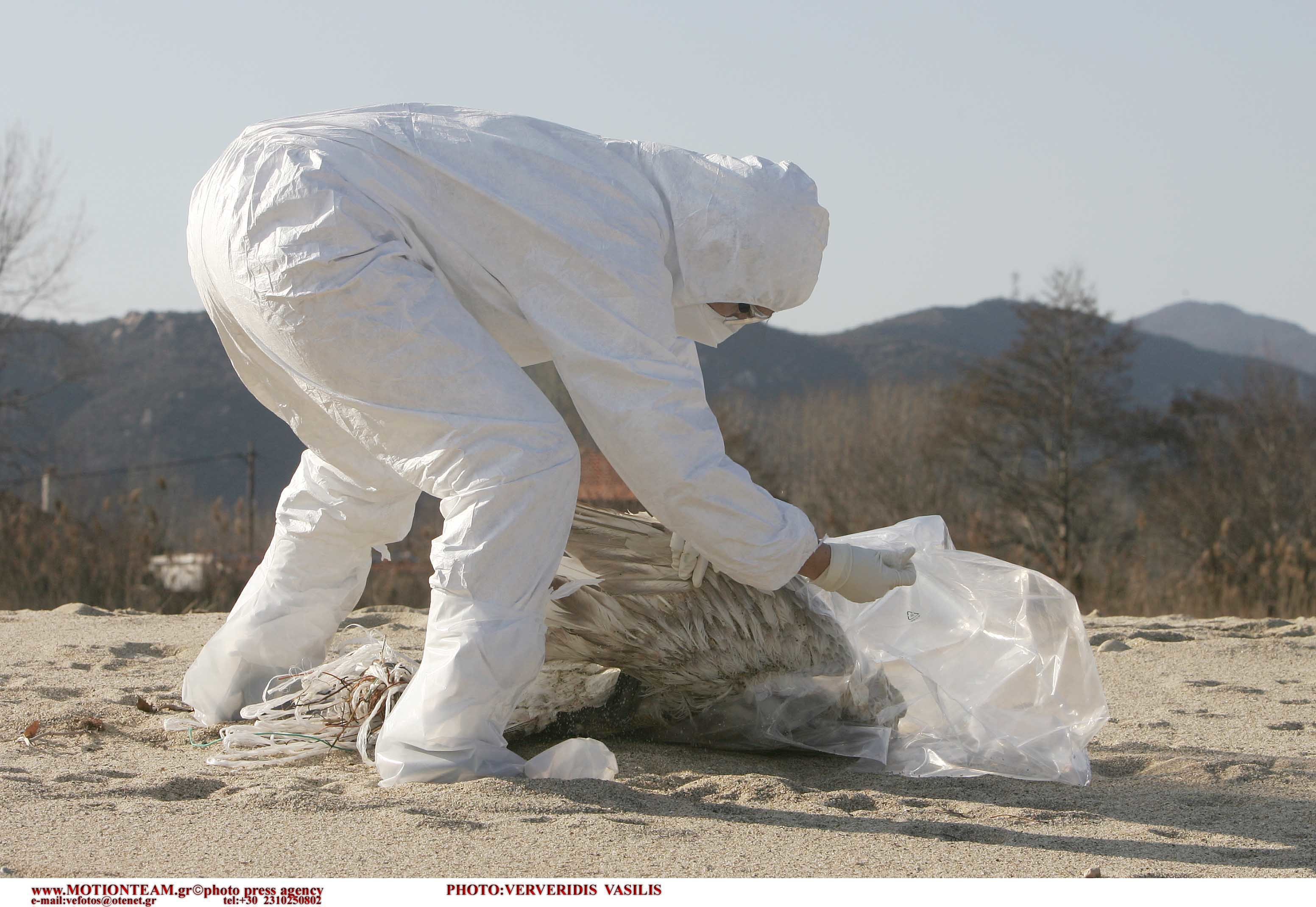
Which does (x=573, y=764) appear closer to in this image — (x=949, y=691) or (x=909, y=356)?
(x=949, y=691)

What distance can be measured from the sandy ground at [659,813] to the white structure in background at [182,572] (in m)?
4.71

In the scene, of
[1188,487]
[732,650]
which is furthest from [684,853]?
[1188,487]

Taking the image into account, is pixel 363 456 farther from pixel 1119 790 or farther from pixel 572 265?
pixel 1119 790

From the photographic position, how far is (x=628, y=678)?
302 centimetres

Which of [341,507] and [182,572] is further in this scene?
[182,572]

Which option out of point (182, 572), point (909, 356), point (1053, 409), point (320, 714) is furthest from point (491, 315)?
point (909, 356)

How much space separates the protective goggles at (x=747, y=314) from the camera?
2771 mm

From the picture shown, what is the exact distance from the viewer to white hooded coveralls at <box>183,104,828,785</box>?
7.73 feet

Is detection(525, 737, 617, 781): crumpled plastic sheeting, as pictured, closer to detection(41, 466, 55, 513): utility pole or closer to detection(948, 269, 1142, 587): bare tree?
detection(41, 466, 55, 513): utility pole

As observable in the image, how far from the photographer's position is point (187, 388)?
5406 cm

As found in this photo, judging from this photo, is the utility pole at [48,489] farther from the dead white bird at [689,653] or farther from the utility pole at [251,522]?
the dead white bird at [689,653]

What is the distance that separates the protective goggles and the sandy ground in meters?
1.04

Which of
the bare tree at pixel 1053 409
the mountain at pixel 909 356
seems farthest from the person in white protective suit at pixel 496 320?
the mountain at pixel 909 356

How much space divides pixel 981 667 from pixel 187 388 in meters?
55.7
